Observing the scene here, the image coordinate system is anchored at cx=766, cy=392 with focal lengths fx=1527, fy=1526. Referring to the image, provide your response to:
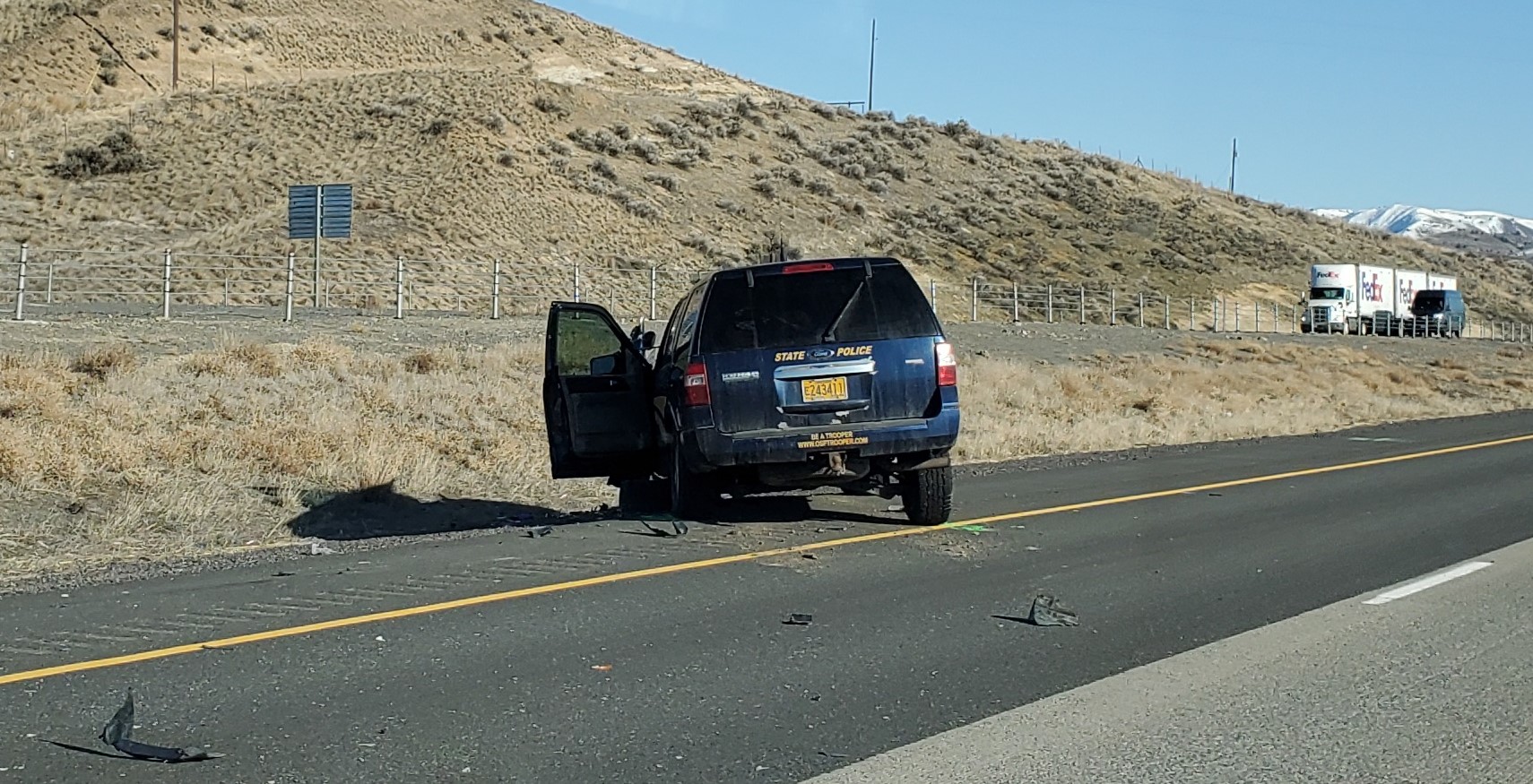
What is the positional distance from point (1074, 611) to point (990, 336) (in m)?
32.4

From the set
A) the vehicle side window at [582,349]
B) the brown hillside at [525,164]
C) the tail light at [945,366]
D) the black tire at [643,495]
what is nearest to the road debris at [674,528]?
the black tire at [643,495]

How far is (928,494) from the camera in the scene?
1170 centimetres

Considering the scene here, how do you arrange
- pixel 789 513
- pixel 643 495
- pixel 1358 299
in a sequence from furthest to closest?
pixel 1358 299, pixel 643 495, pixel 789 513

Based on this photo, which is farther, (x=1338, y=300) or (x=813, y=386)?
(x=1338, y=300)

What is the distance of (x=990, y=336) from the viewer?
40625mm

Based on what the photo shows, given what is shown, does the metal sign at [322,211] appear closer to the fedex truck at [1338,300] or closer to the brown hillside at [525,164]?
the brown hillside at [525,164]

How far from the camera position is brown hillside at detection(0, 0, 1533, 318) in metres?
51.7

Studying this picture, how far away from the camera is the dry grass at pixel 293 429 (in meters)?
13.2

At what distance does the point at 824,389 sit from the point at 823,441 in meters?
0.39

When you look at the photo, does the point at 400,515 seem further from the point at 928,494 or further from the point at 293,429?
the point at 928,494

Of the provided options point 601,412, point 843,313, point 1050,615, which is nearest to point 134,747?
point 1050,615

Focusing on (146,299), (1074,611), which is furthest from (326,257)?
(1074,611)

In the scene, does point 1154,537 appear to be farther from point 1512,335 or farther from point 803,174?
point 1512,335

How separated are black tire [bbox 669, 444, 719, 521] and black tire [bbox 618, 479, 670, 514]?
1375 mm
